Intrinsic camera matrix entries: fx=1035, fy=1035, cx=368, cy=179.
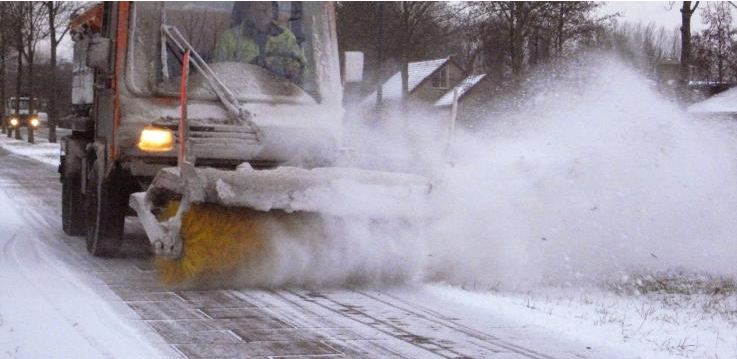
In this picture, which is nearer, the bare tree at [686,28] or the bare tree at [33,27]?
the bare tree at [686,28]

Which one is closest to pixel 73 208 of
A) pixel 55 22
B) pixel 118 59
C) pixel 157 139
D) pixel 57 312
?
pixel 118 59

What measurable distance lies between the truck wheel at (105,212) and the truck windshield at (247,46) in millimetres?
1191

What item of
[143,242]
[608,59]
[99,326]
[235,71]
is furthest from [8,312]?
[608,59]

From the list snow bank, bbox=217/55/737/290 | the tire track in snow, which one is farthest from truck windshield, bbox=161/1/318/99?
the tire track in snow

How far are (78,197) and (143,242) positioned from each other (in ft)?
3.17

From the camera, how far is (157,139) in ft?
27.0

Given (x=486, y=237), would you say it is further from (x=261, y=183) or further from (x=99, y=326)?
(x=99, y=326)

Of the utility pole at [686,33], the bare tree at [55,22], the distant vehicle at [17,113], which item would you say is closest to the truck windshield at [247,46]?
the utility pole at [686,33]

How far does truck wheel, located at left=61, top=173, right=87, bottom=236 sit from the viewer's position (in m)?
11.3

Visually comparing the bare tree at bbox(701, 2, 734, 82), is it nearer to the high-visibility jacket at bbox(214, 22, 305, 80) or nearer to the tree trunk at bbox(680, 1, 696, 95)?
A: the tree trunk at bbox(680, 1, 696, 95)

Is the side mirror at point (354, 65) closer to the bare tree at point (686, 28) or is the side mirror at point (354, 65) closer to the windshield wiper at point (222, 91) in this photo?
the windshield wiper at point (222, 91)

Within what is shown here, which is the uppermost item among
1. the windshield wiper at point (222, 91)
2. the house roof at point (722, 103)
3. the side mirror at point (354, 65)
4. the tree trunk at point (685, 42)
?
the tree trunk at point (685, 42)

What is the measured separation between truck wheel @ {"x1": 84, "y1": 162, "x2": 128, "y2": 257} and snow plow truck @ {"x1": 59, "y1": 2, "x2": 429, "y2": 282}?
12mm

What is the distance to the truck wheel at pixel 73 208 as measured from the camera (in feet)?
36.9
